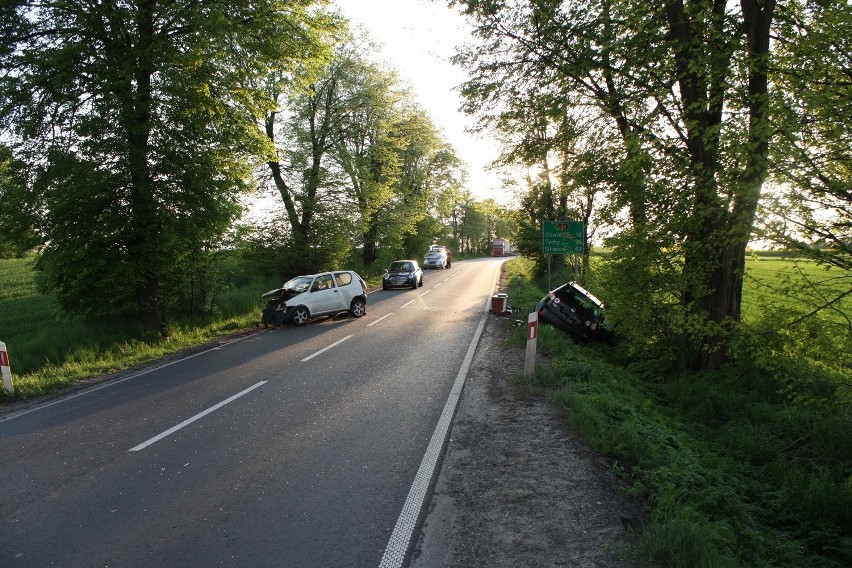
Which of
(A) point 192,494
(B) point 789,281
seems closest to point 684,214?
(B) point 789,281

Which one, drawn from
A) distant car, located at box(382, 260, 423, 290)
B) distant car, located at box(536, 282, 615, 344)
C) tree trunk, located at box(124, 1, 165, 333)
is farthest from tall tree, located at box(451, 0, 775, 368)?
distant car, located at box(382, 260, 423, 290)

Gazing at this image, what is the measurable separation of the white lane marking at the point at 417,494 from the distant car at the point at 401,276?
1959 centimetres

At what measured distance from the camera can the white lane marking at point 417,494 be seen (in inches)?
144

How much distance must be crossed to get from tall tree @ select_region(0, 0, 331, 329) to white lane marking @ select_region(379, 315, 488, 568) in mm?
9225

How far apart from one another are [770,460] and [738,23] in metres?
7.30

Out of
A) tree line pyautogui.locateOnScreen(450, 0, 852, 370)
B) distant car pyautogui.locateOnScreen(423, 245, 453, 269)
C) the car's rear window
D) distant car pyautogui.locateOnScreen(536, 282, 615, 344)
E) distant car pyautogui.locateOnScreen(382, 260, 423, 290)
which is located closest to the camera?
tree line pyautogui.locateOnScreen(450, 0, 852, 370)

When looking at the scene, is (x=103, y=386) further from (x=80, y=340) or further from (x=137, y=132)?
(x=137, y=132)

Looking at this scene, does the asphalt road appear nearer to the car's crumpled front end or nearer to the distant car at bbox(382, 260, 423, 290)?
the car's crumpled front end

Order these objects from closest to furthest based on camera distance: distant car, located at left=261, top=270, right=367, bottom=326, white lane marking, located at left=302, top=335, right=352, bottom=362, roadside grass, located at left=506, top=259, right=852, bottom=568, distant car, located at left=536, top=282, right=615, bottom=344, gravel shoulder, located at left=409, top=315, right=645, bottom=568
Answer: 1. gravel shoulder, located at left=409, top=315, right=645, bottom=568
2. roadside grass, located at left=506, top=259, right=852, bottom=568
3. white lane marking, located at left=302, top=335, right=352, bottom=362
4. distant car, located at left=536, top=282, right=615, bottom=344
5. distant car, located at left=261, top=270, right=367, bottom=326

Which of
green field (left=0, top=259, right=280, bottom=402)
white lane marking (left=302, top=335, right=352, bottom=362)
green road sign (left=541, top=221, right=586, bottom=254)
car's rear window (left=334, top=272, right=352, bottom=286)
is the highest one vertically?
green road sign (left=541, top=221, right=586, bottom=254)

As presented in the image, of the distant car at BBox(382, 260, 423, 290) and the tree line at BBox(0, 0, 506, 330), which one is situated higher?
the tree line at BBox(0, 0, 506, 330)

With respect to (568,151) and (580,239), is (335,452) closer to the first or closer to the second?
(568,151)

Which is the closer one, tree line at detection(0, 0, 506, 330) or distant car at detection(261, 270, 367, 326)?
tree line at detection(0, 0, 506, 330)

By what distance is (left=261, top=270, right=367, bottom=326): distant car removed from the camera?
15.6 m
